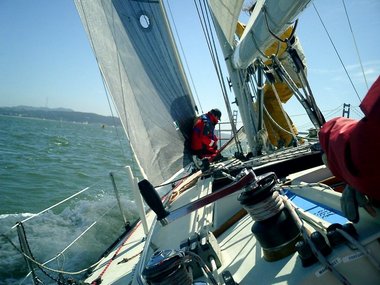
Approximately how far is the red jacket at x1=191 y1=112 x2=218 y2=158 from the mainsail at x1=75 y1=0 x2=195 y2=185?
15cm

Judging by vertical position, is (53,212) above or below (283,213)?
below

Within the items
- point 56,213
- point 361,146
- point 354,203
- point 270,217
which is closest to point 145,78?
point 270,217

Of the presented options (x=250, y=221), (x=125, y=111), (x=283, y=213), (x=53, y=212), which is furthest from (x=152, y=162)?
(x=53, y=212)

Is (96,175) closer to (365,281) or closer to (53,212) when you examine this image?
(53,212)

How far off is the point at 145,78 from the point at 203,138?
4.03 ft

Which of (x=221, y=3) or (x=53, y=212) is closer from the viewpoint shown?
(x=221, y=3)

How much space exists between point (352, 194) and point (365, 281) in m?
0.31

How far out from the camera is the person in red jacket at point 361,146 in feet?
2.19

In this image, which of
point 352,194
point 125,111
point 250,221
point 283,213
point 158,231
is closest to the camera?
point 352,194

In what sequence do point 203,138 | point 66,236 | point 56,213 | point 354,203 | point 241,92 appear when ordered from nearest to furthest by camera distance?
point 354,203 → point 241,92 → point 203,138 → point 66,236 → point 56,213

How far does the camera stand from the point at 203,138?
4.37 metres

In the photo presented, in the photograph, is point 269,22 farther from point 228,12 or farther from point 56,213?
point 56,213

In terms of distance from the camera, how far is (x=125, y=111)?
328cm

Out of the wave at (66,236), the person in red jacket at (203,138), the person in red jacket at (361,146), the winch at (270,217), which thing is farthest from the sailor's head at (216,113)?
the person in red jacket at (361,146)
